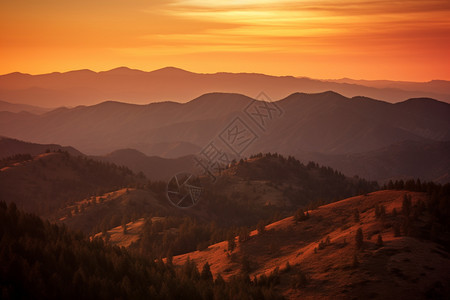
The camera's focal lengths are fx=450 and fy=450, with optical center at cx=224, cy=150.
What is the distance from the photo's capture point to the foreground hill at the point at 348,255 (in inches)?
2281

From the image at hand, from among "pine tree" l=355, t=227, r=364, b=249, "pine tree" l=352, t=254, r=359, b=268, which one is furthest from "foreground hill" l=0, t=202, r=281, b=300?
"pine tree" l=355, t=227, r=364, b=249

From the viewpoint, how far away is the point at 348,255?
66.4 m

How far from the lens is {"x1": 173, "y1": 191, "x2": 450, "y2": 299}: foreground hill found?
5794cm

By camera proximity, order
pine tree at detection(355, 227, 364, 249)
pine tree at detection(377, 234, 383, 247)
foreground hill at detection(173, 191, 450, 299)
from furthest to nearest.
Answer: pine tree at detection(355, 227, 364, 249) → pine tree at detection(377, 234, 383, 247) → foreground hill at detection(173, 191, 450, 299)

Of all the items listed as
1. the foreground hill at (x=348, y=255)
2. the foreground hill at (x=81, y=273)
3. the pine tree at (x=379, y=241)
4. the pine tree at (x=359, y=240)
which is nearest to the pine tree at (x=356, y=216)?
the foreground hill at (x=348, y=255)

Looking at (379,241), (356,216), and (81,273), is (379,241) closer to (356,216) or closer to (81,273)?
(356,216)

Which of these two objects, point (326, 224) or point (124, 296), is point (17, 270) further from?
point (326, 224)

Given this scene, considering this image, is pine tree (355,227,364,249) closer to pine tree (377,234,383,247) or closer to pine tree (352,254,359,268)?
pine tree (377,234,383,247)

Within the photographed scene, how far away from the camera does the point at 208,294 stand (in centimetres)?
6319

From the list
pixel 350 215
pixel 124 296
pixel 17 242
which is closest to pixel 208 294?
pixel 124 296

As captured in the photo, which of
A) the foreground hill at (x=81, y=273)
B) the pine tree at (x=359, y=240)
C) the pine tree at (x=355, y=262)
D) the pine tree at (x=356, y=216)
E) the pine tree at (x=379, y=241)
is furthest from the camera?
the pine tree at (x=356, y=216)

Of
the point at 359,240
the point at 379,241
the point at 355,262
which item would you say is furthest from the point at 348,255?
the point at 379,241

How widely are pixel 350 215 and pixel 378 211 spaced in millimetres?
8649

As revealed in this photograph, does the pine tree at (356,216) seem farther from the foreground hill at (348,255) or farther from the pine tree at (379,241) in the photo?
the pine tree at (379,241)
